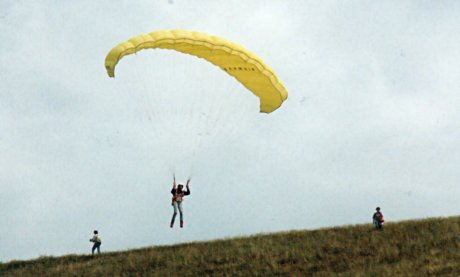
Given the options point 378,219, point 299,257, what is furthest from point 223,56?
point 378,219

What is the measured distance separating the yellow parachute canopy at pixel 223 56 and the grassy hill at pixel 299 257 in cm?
523

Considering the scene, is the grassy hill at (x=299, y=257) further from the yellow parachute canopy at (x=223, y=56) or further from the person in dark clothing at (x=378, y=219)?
the yellow parachute canopy at (x=223, y=56)

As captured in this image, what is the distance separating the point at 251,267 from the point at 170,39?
8.09m

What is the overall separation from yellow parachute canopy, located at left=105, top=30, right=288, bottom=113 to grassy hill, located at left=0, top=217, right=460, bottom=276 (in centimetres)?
523

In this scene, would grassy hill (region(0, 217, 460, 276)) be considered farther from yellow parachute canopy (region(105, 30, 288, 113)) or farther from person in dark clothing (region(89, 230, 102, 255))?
yellow parachute canopy (region(105, 30, 288, 113))

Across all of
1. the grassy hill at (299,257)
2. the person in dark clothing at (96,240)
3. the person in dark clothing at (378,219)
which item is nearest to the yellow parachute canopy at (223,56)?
the grassy hill at (299,257)

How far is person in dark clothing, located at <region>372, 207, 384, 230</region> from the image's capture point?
86.8ft

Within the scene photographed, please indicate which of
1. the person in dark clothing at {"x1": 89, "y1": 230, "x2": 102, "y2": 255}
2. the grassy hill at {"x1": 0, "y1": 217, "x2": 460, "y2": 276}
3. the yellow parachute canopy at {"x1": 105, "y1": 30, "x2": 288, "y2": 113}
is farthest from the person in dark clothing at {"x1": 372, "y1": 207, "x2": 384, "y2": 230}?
the person in dark clothing at {"x1": 89, "y1": 230, "x2": 102, "y2": 255}

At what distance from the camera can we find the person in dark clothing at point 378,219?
2647 cm

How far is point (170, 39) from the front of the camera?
20.5 metres

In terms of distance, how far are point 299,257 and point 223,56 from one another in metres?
7.31

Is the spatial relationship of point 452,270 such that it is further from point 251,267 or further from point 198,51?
point 198,51

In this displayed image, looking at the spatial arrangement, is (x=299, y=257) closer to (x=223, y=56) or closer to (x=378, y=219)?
(x=378, y=219)

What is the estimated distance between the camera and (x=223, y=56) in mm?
22672
